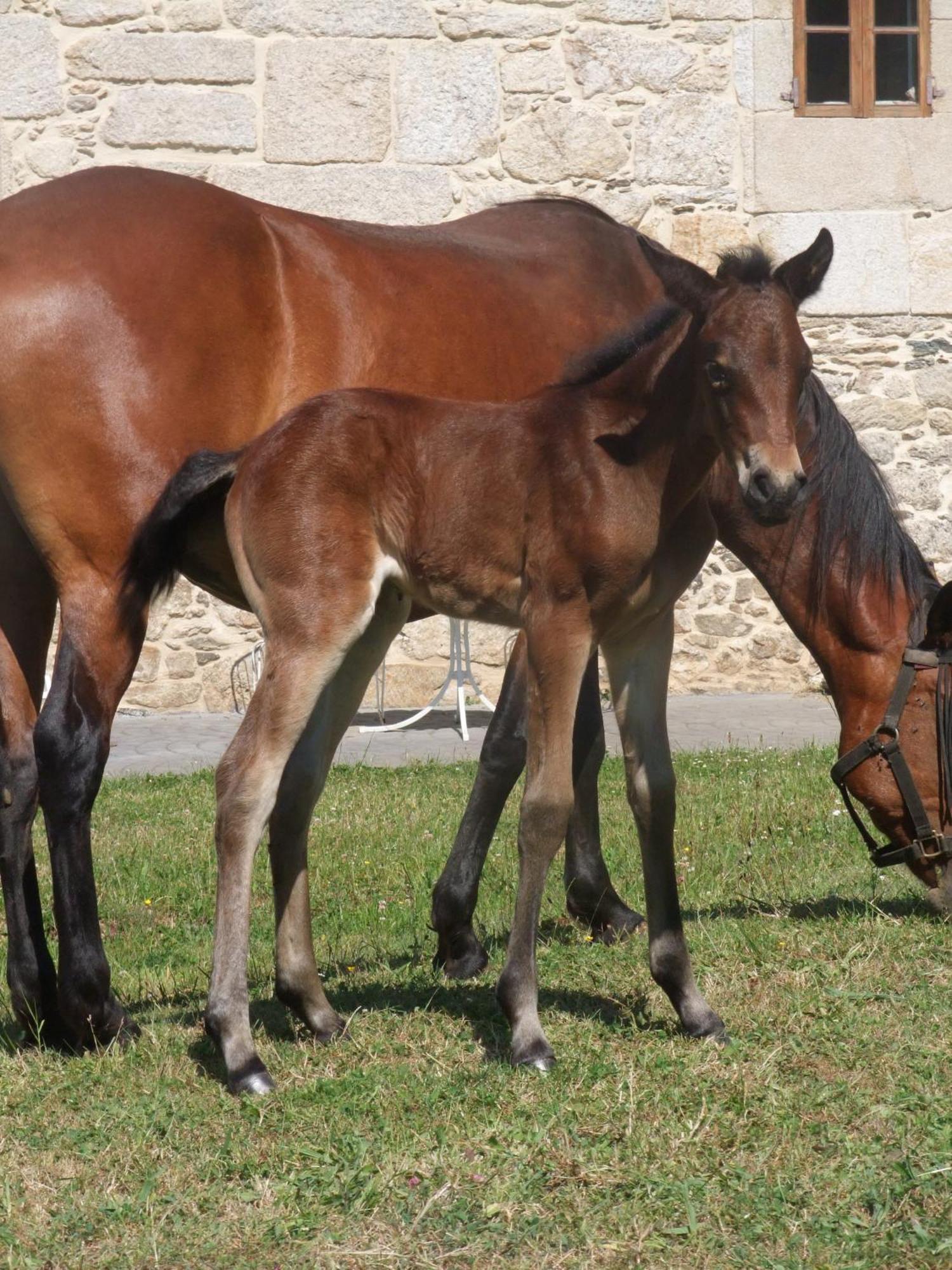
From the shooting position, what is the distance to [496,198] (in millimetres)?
10422

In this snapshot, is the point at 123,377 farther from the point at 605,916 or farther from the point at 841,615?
the point at 605,916

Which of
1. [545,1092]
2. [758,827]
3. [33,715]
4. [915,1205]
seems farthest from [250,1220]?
[758,827]

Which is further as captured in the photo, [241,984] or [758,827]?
[758,827]

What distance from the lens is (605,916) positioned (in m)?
5.02

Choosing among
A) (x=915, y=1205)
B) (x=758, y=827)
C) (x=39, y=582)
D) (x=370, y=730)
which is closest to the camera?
(x=915, y=1205)

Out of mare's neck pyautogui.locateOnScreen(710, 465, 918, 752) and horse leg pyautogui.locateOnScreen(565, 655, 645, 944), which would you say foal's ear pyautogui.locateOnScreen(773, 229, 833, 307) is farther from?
horse leg pyautogui.locateOnScreen(565, 655, 645, 944)

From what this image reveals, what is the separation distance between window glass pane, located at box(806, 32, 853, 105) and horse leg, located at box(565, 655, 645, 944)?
7241mm

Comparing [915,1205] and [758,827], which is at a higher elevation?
[915,1205]

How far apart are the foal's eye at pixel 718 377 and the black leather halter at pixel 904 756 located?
169 cm

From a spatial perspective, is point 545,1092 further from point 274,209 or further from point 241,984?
point 274,209

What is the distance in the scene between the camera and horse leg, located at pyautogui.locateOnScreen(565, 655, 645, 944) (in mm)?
4984

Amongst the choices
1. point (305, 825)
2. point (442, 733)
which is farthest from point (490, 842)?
point (442, 733)

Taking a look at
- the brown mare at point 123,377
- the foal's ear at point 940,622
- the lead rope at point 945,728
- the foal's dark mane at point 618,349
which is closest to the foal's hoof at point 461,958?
the brown mare at point 123,377

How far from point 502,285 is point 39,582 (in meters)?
1.62
